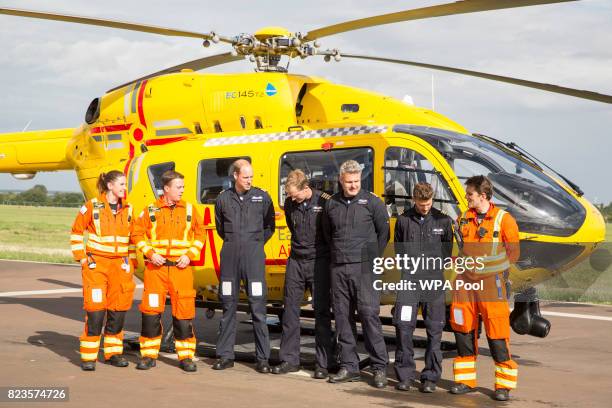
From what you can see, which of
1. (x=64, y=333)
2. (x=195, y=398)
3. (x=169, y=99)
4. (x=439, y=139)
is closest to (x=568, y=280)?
(x=439, y=139)

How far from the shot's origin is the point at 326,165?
8.87 meters

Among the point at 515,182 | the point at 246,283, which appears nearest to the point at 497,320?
the point at 515,182

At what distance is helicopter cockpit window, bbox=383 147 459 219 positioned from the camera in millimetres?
8352

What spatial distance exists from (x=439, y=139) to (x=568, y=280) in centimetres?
A: 198

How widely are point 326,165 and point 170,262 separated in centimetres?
194

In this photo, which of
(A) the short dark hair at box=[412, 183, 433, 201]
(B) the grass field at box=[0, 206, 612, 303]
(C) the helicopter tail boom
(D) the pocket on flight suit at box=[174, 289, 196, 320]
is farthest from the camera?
(C) the helicopter tail boom

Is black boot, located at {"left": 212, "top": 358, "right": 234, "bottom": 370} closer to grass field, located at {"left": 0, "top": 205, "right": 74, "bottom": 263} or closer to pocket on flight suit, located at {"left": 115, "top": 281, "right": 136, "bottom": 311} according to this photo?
pocket on flight suit, located at {"left": 115, "top": 281, "right": 136, "bottom": 311}

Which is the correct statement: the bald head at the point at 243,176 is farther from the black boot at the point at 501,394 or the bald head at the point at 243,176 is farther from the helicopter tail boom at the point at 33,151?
the helicopter tail boom at the point at 33,151

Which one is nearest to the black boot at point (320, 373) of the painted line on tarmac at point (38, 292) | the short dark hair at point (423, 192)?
the short dark hair at point (423, 192)

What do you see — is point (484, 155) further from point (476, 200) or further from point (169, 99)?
point (169, 99)

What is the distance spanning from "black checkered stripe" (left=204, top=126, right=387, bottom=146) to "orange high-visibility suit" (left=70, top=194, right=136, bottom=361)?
63.6 inches

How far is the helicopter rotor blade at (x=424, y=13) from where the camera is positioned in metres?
7.39

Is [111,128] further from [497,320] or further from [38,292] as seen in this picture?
[38,292]

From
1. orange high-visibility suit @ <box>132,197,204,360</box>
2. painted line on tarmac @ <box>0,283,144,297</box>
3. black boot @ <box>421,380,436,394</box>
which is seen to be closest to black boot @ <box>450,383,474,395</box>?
black boot @ <box>421,380,436,394</box>
